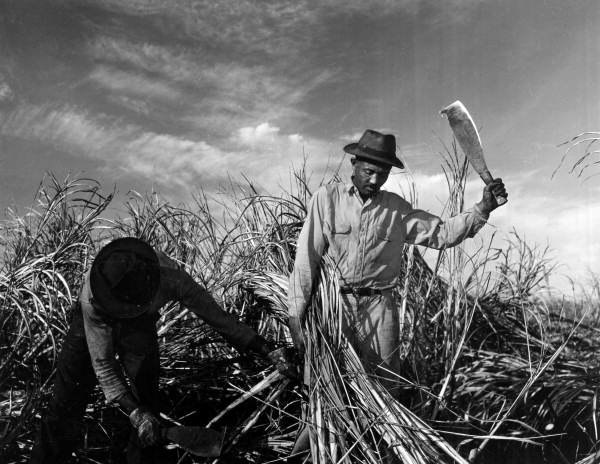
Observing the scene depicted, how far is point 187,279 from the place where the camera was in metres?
2.59

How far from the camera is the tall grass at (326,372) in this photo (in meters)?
2.24

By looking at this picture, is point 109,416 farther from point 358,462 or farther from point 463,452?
point 463,452

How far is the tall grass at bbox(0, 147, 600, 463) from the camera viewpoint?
224 centimetres

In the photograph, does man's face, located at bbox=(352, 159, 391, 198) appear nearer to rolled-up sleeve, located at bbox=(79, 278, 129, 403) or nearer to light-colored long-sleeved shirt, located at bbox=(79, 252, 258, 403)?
light-colored long-sleeved shirt, located at bbox=(79, 252, 258, 403)

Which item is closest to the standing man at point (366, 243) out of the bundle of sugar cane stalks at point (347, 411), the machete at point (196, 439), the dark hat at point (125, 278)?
the bundle of sugar cane stalks at point (347, 411)

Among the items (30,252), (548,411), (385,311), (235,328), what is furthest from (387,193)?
(30,252)

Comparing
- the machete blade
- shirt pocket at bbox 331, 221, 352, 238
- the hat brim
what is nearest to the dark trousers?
shirt pocket at bbox 331, 221, 352, 238

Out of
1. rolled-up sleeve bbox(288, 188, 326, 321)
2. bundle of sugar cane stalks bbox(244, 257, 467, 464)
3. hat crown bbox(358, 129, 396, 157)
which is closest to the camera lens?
bundle of sugar cane stalks bbox(244, 257, 467, 464)

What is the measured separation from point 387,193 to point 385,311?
64cm

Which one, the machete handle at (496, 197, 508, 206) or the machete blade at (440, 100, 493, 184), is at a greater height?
the machete blade at (440, 100, 493, 184)

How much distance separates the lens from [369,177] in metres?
2.66

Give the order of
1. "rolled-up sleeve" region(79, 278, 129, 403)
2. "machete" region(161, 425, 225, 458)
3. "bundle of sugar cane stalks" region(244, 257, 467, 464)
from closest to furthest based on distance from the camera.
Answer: "bundle of sugar cane stalks" region(244, 257, 467, 464) < "machete" region(161, 425, 225, 458) < "rolled-up sleeve" region(79, 278, 129, 403)

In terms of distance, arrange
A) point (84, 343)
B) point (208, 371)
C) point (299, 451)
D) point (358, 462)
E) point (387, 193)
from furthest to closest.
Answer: point (208, 371), point (387, 193), point (84, 343), point (299, 451), point (358, 462)

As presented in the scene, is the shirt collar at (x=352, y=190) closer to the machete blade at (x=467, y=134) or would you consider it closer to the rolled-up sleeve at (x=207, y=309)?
the machete blade at (x=467, y=134)
